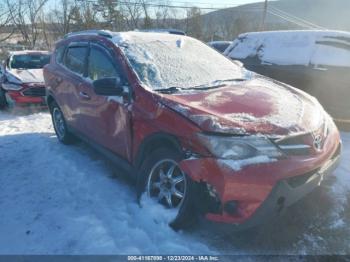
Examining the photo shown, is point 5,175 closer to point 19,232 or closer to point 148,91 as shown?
point 19,232

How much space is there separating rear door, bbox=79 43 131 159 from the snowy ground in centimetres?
57

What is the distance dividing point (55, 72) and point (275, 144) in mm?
4207

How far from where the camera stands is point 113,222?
332 centimetres

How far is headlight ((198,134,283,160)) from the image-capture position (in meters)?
2.62

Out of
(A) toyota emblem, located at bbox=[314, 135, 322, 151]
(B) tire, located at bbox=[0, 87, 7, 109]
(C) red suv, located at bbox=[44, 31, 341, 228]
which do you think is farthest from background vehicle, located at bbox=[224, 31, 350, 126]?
(B) tire, located at bbox=[0, 87, 7, 109]

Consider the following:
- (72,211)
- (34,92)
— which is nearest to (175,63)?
(72,211)

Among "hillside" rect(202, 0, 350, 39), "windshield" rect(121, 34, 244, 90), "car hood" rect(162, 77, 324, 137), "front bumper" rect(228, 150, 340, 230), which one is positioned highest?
"windshield" rect(121, 34, 244, 90)

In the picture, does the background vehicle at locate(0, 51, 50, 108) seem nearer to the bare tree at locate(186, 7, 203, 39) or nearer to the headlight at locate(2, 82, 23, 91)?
the headlight at locate(2, 82, 23, 91)

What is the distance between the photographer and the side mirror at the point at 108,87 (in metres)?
3.48

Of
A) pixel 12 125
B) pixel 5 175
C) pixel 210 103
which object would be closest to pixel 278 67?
pixel 210 103

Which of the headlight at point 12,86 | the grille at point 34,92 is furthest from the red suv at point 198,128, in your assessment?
the headlight at point 12,86

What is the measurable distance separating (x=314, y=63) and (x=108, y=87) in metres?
4.05

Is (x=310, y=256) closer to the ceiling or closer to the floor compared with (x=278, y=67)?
closer to the floor

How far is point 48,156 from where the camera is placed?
5230 mm
